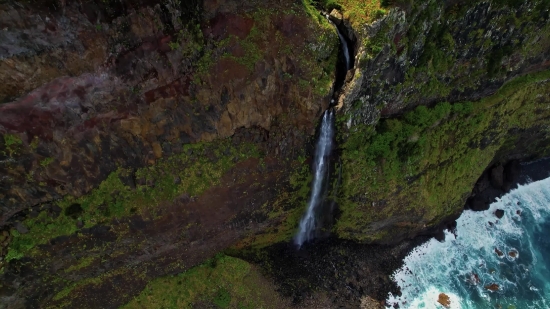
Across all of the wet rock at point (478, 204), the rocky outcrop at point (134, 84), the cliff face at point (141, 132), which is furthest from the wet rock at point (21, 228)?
the wet rock at point (478, 204)

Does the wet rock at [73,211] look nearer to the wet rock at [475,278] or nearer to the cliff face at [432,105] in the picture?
the cliff face at [432,105]

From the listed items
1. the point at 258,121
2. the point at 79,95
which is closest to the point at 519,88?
the point at 258,121

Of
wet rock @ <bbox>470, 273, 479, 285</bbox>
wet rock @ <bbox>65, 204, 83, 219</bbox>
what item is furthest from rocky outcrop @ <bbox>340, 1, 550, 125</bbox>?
wet rock @ <bbox>65, 204, 83, 219</bbox>

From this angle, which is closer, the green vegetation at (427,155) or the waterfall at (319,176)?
the waterfall at (319,176)

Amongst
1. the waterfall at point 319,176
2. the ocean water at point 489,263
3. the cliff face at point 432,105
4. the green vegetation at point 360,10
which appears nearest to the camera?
the green vegetation at point 360,10

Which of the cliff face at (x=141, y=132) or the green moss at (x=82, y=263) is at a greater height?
the cliff face at (x=141, y=132)

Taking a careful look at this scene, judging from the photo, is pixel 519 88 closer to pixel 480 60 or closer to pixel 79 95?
pixel 480 60

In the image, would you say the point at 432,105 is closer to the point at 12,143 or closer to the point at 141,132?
the point at 141,132

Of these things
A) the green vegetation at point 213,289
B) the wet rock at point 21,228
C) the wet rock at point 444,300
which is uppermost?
the wet rock at point 21,228
